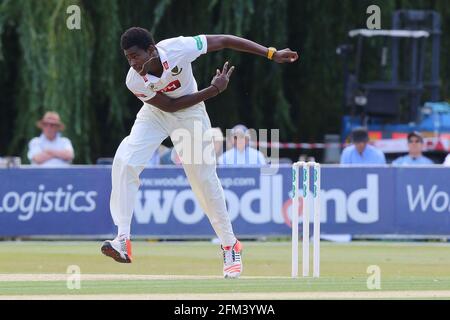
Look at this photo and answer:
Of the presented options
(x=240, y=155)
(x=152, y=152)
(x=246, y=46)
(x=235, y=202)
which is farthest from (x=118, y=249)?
(x=240, y=155)

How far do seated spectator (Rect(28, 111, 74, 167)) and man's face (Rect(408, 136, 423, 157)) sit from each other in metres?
5.21

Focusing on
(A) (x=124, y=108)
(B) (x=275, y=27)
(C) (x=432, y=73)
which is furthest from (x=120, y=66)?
(C) (x=432, y=73)

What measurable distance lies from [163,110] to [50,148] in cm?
831

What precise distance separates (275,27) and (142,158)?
39.1 feet

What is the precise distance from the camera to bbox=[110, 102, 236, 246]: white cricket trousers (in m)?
11.1

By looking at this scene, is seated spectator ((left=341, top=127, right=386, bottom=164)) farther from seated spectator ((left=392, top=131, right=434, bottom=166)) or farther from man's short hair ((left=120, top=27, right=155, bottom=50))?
man's short hair ((left=120, top=27, right=155, bottom=50))

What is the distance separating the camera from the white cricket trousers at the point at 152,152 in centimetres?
1108

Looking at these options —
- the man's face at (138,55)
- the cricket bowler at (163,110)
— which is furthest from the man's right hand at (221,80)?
the man's face at (138,55)

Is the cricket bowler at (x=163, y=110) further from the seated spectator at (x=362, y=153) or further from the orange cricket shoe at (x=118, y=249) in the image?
the seated spectator at (x=362, y=153)

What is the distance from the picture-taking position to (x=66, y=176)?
18.3 metres

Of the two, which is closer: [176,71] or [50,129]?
[176,71]

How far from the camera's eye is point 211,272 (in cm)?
1335

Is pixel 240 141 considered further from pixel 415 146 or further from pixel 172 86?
pixel 172 86
